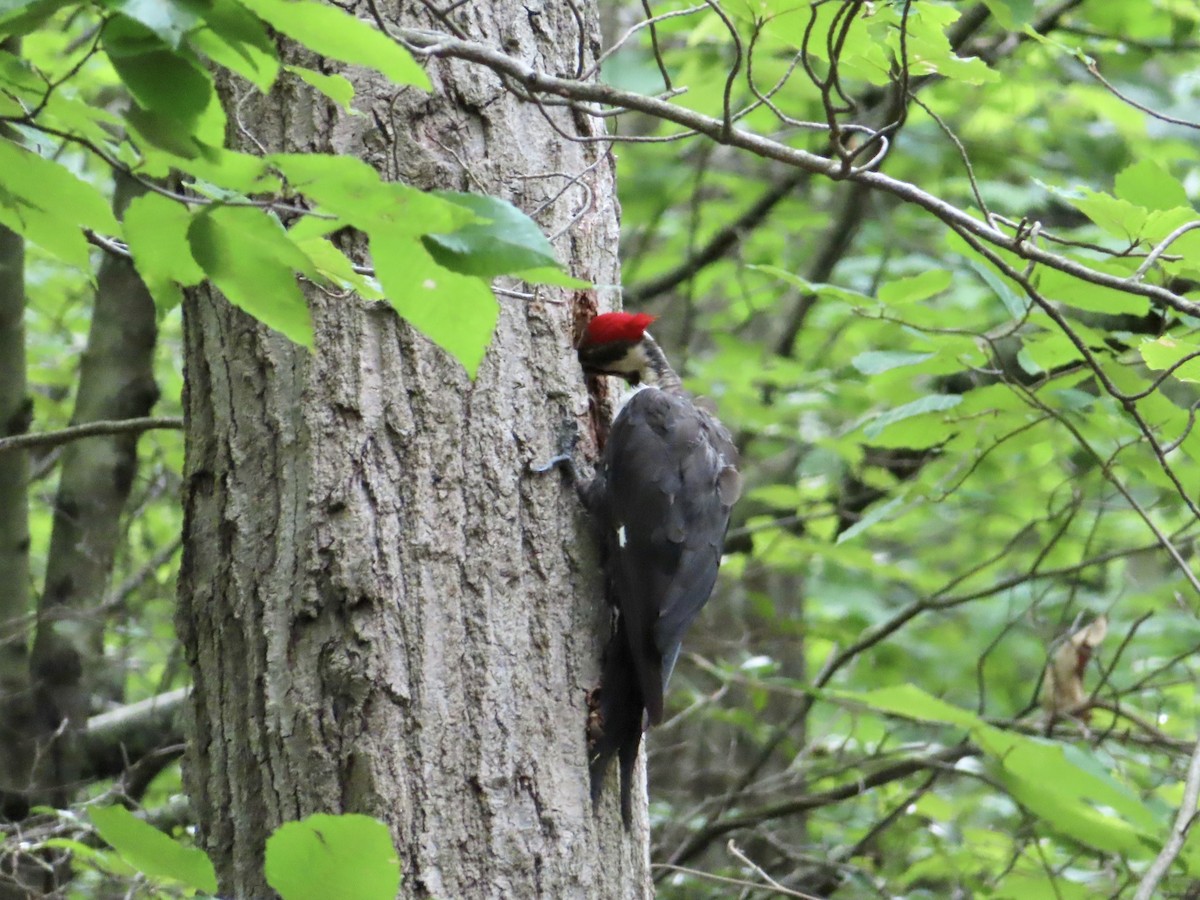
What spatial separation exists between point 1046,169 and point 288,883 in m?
5.50

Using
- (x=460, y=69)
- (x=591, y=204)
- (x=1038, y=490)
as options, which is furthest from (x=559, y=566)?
(x=1038, y=490)

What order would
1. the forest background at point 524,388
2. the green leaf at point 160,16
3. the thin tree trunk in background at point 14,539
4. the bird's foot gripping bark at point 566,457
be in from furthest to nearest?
the thin tree trunk in background at point 14,539 < the bird's foot gripping bark at point 566,457 < the forest background at point 524,388 < the green leaf at point 160,16

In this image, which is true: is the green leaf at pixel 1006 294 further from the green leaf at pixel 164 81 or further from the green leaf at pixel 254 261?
the green leaf at pixel 164 81

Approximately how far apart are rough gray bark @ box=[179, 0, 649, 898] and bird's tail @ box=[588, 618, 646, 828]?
0.14 feet

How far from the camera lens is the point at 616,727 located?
6.89ft

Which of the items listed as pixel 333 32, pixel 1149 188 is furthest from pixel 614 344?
pixel 333 32

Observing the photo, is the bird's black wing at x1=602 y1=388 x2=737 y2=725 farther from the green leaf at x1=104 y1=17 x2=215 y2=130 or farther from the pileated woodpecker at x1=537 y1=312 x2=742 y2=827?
the green leaf at x1=104 y1=17 x2=215 y2=130

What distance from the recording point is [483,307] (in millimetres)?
Answer: 1146

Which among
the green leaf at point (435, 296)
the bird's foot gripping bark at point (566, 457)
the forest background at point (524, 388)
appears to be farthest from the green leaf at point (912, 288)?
the green leaf at point (435, 296)

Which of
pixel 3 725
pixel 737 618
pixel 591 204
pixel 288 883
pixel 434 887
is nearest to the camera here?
pixel 288 883

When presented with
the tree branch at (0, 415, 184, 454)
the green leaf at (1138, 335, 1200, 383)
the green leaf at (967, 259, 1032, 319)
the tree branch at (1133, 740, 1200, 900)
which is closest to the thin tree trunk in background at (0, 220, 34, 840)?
the tree branch at (0, 415, 184, 454)

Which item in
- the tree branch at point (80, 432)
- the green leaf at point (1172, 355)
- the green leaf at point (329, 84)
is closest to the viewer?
the green leaf at point (329, 84)

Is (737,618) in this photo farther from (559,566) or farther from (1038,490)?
(559,566)

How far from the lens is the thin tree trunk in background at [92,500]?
3609mm
